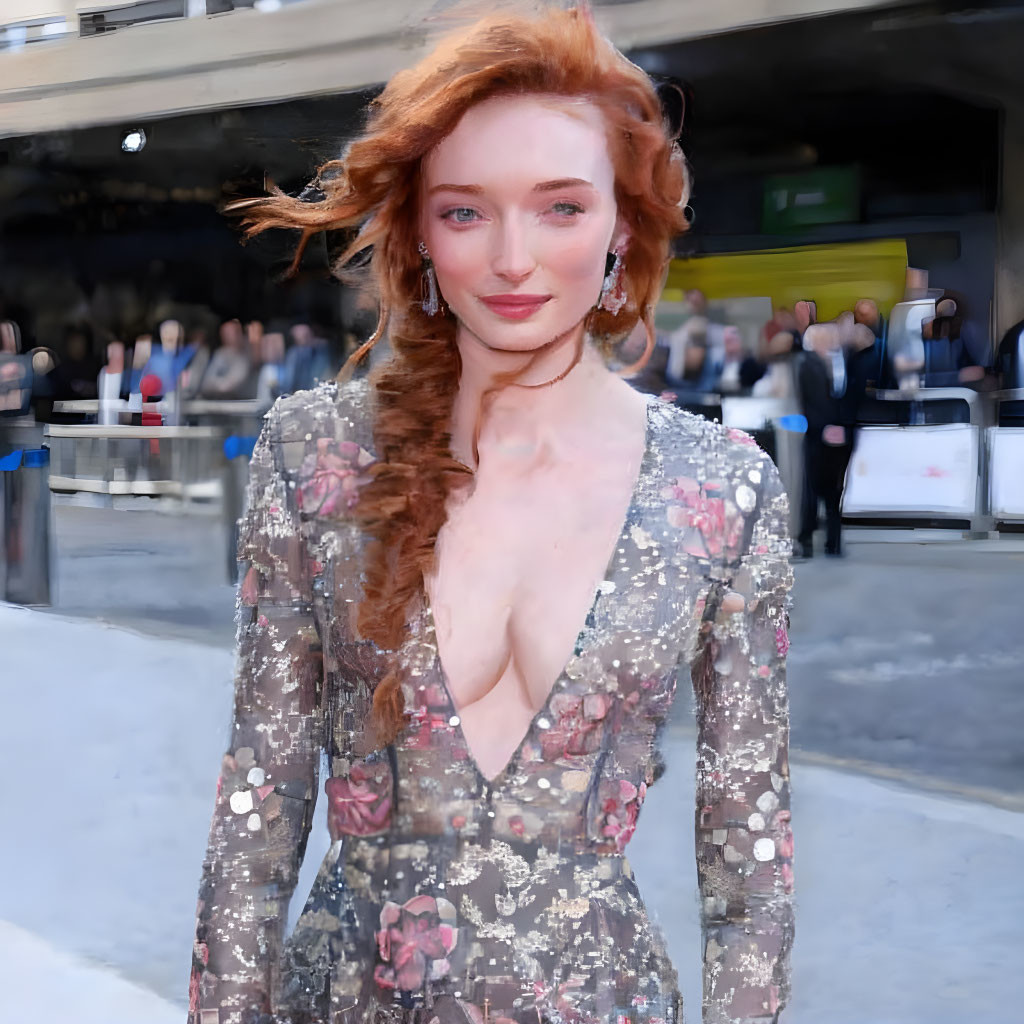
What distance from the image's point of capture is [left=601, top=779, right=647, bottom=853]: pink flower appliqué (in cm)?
97

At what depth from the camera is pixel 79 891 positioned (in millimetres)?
2861

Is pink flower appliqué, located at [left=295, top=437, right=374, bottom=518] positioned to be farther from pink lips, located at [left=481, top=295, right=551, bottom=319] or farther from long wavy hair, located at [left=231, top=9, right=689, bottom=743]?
pink lips, located at [left=481, top=295, right=551, bottom=319]

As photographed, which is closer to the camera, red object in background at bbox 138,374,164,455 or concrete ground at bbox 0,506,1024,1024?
concrete ground at bbox 0,506,1024,1024

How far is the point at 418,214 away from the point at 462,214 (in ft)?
0.24

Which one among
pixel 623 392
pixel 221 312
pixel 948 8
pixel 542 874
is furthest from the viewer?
pixel 221 312

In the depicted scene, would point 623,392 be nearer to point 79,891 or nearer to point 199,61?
point 79,891

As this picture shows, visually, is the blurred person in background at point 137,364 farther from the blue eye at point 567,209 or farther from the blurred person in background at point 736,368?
the blue eye at point 567,209

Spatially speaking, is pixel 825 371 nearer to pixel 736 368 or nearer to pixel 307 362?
pixel 736 368

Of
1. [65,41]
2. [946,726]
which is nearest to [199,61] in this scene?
[65,41]

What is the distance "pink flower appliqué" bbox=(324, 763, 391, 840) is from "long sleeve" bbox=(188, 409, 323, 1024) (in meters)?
0.03

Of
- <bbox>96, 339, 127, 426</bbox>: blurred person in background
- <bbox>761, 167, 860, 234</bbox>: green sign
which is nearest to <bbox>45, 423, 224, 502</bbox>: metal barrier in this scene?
<bbox>96, 339, 127, 426</bbox>: blurred person in background

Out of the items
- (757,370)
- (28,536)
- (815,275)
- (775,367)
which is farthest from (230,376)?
(815,275)

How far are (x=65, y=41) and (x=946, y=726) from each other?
12.3ft

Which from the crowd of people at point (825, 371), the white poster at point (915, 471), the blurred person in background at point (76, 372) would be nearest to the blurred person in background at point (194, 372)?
the blurred person in background at point (76, 372)
